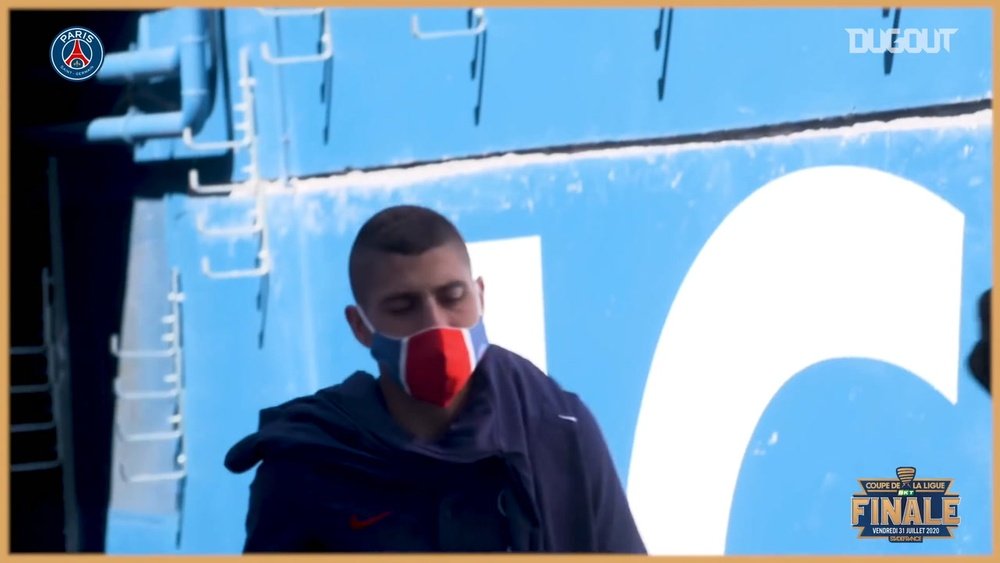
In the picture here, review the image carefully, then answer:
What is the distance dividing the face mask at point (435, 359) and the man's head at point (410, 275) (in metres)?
0.02

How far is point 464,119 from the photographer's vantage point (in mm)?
2820

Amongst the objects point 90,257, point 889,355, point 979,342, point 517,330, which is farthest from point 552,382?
point 90,257

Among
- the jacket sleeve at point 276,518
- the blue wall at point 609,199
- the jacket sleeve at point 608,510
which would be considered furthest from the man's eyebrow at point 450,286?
the jacket sleeve at point 276,518

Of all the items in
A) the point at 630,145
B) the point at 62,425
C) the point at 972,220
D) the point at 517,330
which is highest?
the point at 630,145

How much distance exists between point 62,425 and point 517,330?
1207 mm

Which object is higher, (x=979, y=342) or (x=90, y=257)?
(x=90, y=257)

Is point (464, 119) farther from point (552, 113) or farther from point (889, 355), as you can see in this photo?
point (889, 355)

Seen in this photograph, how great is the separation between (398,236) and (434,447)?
0.49 meters

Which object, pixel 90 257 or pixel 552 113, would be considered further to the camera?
pixel 90 257

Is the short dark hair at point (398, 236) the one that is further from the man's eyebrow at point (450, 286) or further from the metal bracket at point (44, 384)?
the metal bracket at point (44, 384)

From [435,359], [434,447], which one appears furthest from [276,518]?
[435,359]

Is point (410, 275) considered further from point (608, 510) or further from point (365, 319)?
point (608, 510)

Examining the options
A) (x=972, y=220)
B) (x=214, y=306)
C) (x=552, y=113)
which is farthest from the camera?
(x=214, y=306)

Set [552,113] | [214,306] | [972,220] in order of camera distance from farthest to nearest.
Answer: [214,306], [552,113], [972,220]
